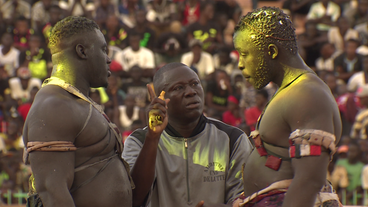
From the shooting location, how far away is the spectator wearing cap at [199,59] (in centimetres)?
1251

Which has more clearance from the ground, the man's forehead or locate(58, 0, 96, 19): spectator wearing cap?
the man's forehead

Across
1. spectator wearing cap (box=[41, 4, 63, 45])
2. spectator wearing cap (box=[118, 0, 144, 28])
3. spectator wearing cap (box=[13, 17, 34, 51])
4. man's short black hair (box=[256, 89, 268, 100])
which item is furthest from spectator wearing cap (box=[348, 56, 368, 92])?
spectator wearing cap (box=[13, 17, 34, 51])

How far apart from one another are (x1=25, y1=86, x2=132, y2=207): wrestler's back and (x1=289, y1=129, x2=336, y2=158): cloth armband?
1308 millimetres

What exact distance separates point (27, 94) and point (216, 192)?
8587 mm

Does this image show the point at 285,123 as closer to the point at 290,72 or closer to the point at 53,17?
the point at 290,72

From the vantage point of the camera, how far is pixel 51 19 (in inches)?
547

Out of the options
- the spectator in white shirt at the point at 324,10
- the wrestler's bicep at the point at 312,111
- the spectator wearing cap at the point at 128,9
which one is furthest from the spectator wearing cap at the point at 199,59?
the wrestler's bicep at the point at 312,111

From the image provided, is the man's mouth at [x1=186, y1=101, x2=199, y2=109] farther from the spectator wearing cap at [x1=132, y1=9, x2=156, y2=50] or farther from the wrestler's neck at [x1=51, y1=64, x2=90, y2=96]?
the spectator wearing cap at [x1=132, y1=9, x2=156, y2=50]

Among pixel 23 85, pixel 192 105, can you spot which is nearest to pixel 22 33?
pixel 23 85

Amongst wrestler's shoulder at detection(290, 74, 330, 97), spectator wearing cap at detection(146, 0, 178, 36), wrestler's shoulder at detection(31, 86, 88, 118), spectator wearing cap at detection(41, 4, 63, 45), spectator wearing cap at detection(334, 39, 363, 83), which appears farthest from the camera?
spectator wearing cap at detection(146, 0, 178, 36)

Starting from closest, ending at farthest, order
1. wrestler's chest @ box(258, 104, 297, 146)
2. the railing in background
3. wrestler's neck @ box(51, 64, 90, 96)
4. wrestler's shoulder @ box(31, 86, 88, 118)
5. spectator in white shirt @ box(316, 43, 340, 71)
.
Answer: wrestler's chest @ box(258, 104, 297, 146), wrestler's shoulder @ box(31, 86, 88, 118), wrestler's neck @ box(51, 64, 90, 96), the railing in background, spectator in white shirt @ box(316, 43, 340, 71)

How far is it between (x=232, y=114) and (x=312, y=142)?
315 inches

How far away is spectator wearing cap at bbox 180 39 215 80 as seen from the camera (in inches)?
492

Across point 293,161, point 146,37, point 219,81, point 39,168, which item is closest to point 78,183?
point 39,168
